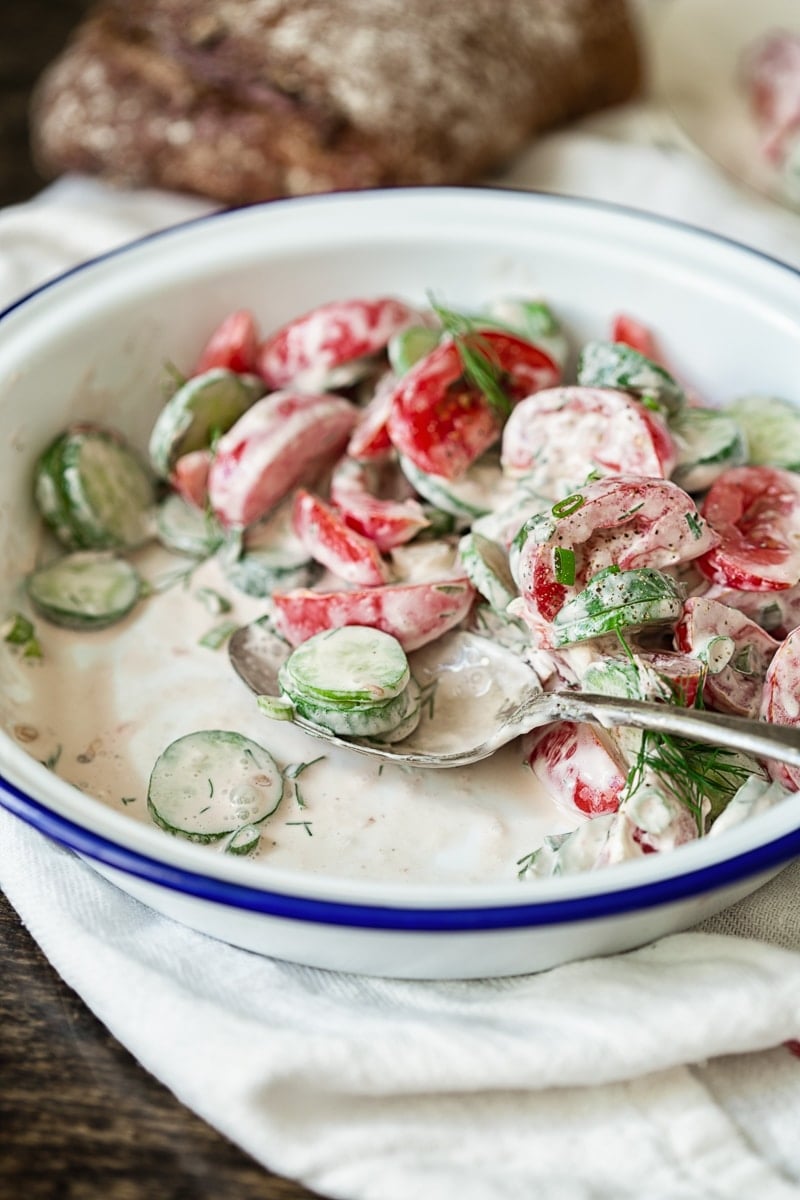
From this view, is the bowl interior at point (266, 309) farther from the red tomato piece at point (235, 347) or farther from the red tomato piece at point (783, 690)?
the red tomato piece at point (783, 690)

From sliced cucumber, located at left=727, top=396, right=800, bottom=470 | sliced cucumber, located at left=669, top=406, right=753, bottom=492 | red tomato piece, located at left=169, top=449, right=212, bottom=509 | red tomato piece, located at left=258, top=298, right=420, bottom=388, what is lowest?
sliced cucumber, located at left=727, top=396, right=800, bottom=470

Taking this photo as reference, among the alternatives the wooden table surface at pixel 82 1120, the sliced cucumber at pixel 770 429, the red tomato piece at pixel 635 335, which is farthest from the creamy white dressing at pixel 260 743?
the red tomato piece at pixel 635 335

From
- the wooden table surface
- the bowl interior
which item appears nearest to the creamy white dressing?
the bowl interior

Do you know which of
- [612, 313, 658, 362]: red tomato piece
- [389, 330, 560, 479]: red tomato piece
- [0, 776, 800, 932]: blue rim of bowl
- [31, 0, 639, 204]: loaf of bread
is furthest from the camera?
[31, 0, 639, 204]: loaf of bread

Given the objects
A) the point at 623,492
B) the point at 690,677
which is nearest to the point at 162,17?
the point at 623,492

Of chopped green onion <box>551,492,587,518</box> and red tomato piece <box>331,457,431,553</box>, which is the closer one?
chopped green onion <box>551,492,587,518</box>

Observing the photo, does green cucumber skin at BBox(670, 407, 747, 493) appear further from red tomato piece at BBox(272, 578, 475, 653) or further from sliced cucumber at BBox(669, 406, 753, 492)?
red tomato piece at BBox(272, 578, 475, 653)
